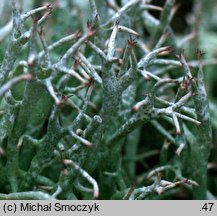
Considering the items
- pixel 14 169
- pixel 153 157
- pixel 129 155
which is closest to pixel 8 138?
pixel 14 169

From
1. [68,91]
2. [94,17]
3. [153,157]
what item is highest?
[94,17]

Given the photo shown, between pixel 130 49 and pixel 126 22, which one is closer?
pixel 130 49

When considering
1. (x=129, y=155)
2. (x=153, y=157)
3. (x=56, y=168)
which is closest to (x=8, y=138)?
(x=56, y=168)

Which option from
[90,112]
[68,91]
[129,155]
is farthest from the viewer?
[129,155]

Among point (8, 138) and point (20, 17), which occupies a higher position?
point (20, 17)

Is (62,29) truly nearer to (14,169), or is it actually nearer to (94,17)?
(94,17)
